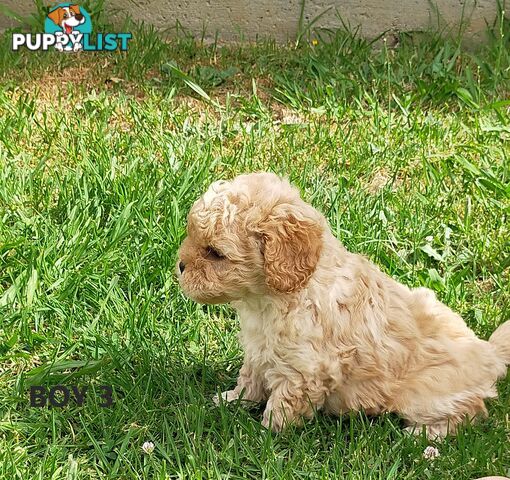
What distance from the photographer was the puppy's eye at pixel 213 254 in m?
3.40

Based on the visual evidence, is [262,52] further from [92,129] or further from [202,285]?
[202,285]

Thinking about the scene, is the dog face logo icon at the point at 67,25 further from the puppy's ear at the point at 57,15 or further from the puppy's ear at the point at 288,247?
the puppy's ear at the point at 288,247

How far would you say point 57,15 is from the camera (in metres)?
6.45

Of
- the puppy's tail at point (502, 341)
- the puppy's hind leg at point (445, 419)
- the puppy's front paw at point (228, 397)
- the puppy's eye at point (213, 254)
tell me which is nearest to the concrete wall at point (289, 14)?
the puppy's tail at point (502, 341)

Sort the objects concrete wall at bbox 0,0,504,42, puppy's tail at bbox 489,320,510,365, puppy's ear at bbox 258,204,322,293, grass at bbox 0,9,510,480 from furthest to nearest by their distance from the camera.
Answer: concrete wall at bbox 0,0,504,42 < puppy's tail at bbox 489,320,510,365 < grass at bbox 0,9,510,480 < puppy's ear at bbox 258,204,322,293

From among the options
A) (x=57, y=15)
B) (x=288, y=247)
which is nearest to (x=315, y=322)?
(x=288, y=247)

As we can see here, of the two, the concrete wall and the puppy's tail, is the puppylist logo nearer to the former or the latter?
the concrete wall

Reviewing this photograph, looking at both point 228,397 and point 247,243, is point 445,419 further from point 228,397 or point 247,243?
point 247,243

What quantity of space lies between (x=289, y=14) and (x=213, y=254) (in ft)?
11.8

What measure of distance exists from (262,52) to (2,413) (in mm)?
3537

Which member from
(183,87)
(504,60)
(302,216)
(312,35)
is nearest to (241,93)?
(183,87)

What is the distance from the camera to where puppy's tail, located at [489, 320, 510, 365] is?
3.88 meters

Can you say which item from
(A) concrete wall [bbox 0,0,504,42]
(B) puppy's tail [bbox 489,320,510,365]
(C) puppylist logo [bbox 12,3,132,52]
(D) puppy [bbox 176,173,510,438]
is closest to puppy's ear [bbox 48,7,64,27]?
(C) puppylist logo [bbox 12,3,132,52]

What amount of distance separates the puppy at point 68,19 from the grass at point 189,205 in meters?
0.19
